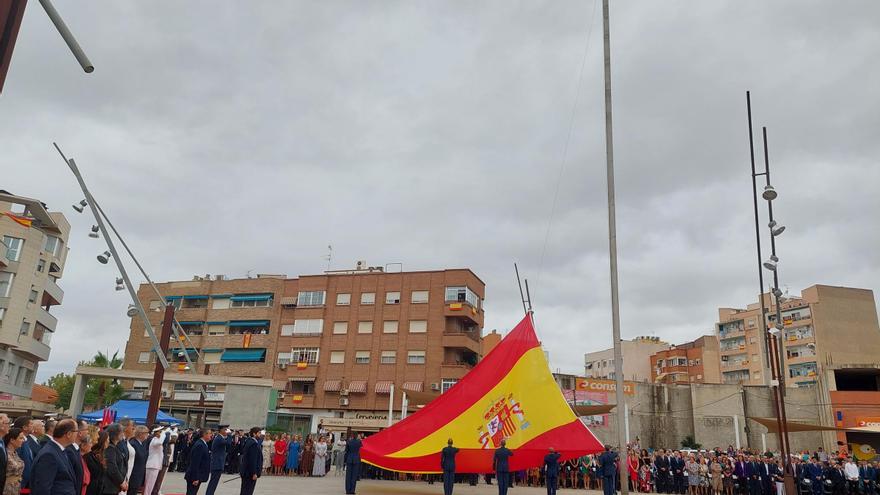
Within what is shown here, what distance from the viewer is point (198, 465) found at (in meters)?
14.4

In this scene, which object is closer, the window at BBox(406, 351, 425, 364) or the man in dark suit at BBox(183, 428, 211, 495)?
the man in dark suit at BBox(183, 428, 211, 495)

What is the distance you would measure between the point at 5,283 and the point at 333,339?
26.0 metres

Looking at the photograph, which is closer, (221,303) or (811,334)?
(221,303)

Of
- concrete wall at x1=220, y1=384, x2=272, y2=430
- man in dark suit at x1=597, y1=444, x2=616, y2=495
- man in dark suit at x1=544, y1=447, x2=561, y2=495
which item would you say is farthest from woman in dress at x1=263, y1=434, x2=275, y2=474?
man in dark suit at x1=597, y1=444, x2=616, y2=495

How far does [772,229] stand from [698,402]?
3096cm

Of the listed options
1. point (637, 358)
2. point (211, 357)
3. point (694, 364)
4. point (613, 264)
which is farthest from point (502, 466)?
point (637, 358)

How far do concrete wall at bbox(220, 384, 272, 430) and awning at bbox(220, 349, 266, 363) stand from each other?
32.6 metres

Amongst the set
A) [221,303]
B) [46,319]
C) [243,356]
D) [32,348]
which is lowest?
[32,348]

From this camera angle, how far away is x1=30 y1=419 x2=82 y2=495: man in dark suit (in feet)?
21.6

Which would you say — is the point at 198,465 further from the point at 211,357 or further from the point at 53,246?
the point at 53,246

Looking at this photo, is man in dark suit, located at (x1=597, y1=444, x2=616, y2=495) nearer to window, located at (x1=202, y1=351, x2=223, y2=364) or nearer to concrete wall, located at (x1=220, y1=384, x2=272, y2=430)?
concrete wall, located at (x1=220, y1=384, x2=272, y2=430)

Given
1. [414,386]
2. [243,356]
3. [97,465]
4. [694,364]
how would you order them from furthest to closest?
[694,364] → [243,356] → [414,386] → [97,465]

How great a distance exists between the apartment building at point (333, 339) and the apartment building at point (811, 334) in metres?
30.6

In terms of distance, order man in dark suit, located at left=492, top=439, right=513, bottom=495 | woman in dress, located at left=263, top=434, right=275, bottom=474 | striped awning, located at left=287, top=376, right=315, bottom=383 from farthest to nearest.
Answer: striped awning, located at left=287, top=376, right=315, bottom=383 → woman in dress, located at left=263, top=434, right=275, bottom=474 → man in dark suit, located at left=492, top=439, right=513, bottom=495
